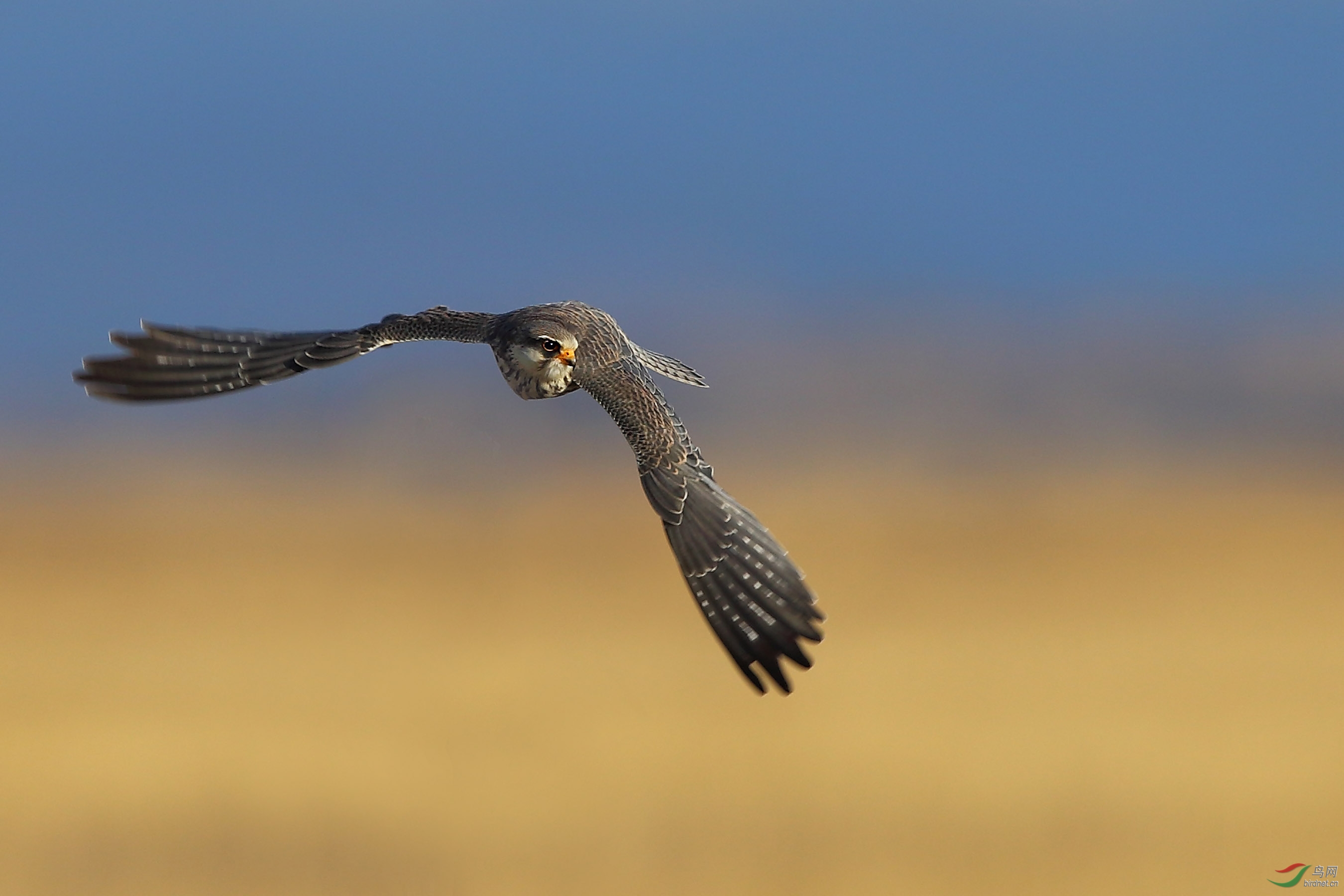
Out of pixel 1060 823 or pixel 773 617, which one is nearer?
pixel 773 617

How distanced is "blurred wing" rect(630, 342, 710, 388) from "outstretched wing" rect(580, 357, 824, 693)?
139 cm

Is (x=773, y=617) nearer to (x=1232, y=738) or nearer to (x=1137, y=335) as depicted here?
(x=1232, y=738)

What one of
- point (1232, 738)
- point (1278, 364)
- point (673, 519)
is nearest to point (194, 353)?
Result: point (673, 519)

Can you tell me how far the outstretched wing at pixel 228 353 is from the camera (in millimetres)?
10852


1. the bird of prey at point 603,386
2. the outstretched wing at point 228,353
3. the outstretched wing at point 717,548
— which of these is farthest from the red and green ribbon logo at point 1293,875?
the outstretched wing at point 228,353

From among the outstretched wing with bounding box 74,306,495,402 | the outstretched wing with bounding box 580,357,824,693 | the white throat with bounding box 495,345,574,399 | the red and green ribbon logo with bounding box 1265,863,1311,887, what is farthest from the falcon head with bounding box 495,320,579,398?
the red and green ribbon logo with bounding box 1265,863,1311,887

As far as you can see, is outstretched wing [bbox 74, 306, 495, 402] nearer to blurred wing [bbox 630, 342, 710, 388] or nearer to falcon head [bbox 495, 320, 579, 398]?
falcon head [bbox 495, 320, 579, 398]

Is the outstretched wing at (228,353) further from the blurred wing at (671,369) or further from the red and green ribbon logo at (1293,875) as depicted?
the red and green ribbon logo at (1293,875)

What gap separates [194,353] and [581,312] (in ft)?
9.50

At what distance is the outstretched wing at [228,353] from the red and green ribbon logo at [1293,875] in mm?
17624

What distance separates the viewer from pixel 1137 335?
11881 cm

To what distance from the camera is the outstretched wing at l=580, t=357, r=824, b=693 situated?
9430mm

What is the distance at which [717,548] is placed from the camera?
975cm

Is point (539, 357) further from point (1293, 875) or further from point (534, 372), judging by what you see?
point (1293, 875)
